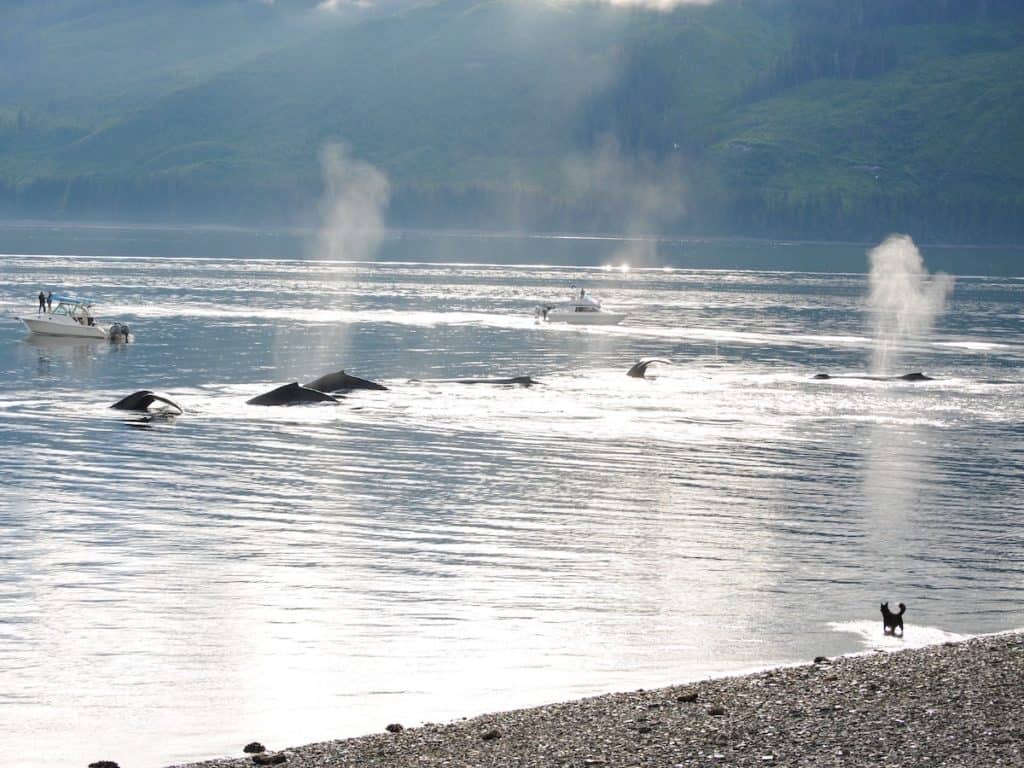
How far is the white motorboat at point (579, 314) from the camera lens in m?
137

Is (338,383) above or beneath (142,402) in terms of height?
above

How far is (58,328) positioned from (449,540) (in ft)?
249

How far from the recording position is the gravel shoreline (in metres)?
21.5

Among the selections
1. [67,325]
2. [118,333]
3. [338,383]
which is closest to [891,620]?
[338,383]

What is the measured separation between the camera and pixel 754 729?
74.8 ft

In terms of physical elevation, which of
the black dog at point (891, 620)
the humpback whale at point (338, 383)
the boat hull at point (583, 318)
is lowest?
the black dog at point (891, 620)

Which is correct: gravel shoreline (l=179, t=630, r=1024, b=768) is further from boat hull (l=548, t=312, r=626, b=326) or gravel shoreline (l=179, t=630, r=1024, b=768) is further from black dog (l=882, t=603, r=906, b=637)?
boat hull (l=548, t=312, r=626, b=326)

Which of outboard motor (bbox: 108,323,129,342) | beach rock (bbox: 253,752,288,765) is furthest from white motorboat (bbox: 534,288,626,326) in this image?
beach rock (bbox: 253,752,288,765)

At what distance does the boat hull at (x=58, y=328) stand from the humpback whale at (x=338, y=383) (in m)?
37.3

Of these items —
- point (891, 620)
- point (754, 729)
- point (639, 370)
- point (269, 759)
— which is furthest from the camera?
point (639, 370)

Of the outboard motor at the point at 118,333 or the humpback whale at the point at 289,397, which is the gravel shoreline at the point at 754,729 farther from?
the outboard motor at the point at 118,333

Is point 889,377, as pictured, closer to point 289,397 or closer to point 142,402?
point 289,397

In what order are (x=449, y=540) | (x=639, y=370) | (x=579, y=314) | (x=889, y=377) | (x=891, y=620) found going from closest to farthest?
1. (x=891, y=620)
2. (x=449, y=540)
3. (x=639, y=370)
4. (x=889, y=377)
5. (x=579, y=314)

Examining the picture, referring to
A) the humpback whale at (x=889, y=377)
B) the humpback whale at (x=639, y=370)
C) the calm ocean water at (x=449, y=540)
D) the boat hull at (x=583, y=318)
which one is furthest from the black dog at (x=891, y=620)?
the boat hull at (x=583, y=318)
